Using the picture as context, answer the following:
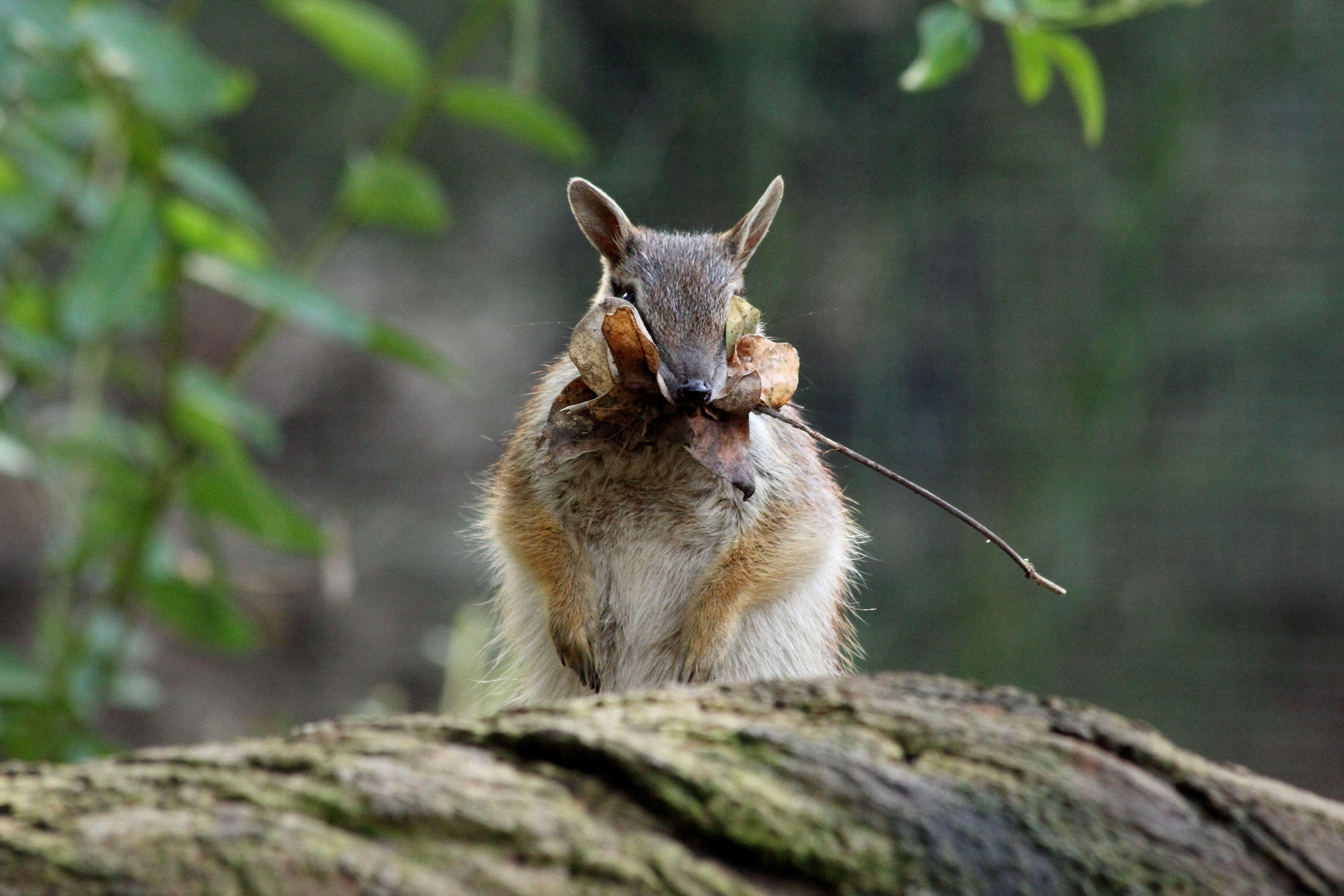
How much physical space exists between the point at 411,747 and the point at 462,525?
6685 millimetres

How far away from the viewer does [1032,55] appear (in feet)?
8.52

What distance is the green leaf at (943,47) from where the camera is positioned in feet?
7.98

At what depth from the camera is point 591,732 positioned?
4.45 feet

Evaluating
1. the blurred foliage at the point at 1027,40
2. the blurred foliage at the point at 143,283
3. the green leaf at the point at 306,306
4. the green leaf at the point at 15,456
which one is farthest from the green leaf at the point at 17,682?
the blurred foliage at the point at 1027,40

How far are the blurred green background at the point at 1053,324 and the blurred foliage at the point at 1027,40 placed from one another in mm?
4086

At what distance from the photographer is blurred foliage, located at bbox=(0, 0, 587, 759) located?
304 centimetres

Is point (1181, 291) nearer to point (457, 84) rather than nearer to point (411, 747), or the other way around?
point (457, 84)

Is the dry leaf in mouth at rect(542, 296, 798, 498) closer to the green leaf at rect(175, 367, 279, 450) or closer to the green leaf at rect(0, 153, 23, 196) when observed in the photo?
the green leaf at rect(175, 367, 279, 450)

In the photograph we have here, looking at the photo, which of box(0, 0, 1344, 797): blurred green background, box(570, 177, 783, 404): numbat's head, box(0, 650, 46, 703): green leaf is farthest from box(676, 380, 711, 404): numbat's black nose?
box(0, 0, 1344, 797): blurred green background

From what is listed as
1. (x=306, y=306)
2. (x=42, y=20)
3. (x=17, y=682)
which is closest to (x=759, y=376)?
(x=306, y=306)

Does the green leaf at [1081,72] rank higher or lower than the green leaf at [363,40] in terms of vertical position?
lower

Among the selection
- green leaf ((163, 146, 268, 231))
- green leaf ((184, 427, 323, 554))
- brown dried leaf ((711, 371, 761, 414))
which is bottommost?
green leaf ((184, 427, 323, 554))

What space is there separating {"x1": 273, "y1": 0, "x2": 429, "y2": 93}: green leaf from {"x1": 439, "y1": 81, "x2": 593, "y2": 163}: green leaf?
0.11m

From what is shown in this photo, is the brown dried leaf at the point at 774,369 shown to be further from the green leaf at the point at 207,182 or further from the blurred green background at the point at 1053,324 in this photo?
the blurred green background at the point at 1053,324
